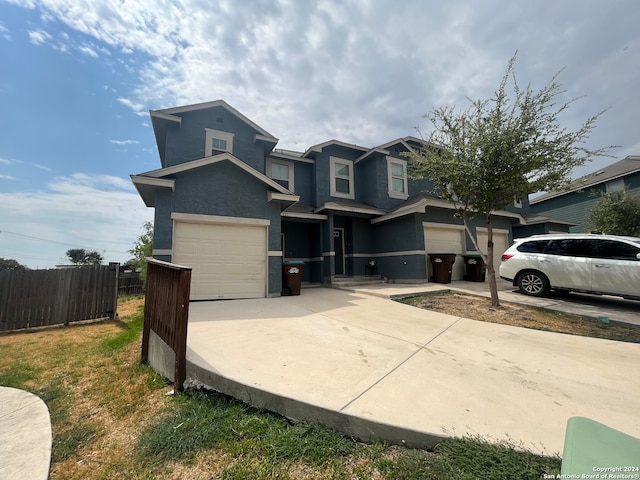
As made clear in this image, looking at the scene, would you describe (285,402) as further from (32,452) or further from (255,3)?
(255,3)

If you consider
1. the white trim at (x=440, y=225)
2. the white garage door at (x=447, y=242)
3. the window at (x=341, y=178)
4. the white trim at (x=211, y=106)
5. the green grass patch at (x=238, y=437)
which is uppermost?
the white trim at (x=211, y=106)

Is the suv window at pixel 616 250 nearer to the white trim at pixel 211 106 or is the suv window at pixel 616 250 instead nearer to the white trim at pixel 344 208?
the white trim at pixel 344 208

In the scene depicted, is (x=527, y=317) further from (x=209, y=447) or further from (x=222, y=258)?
(x=222, y=258)

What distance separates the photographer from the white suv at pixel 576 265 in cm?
587

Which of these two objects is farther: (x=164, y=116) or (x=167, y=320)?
(x=164, y=116)

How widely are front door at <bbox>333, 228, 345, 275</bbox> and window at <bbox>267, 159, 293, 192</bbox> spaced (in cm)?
312

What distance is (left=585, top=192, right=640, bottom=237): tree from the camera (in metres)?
12.2

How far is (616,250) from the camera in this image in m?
6.05

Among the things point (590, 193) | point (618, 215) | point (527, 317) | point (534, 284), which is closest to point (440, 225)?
point (534, 284)

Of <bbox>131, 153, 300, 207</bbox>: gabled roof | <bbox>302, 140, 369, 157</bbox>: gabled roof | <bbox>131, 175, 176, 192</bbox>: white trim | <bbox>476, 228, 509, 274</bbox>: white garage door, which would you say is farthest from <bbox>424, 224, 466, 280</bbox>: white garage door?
<bbox>131, 175, 176, 192</bbox>: white trim

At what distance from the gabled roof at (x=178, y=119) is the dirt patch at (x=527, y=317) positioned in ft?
27.8

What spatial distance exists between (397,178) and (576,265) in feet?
25.9

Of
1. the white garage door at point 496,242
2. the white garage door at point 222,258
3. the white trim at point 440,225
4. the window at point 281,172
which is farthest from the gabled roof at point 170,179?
the white garage door at point 496,242

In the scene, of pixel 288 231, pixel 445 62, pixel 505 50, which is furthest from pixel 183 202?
pixel 505 50
